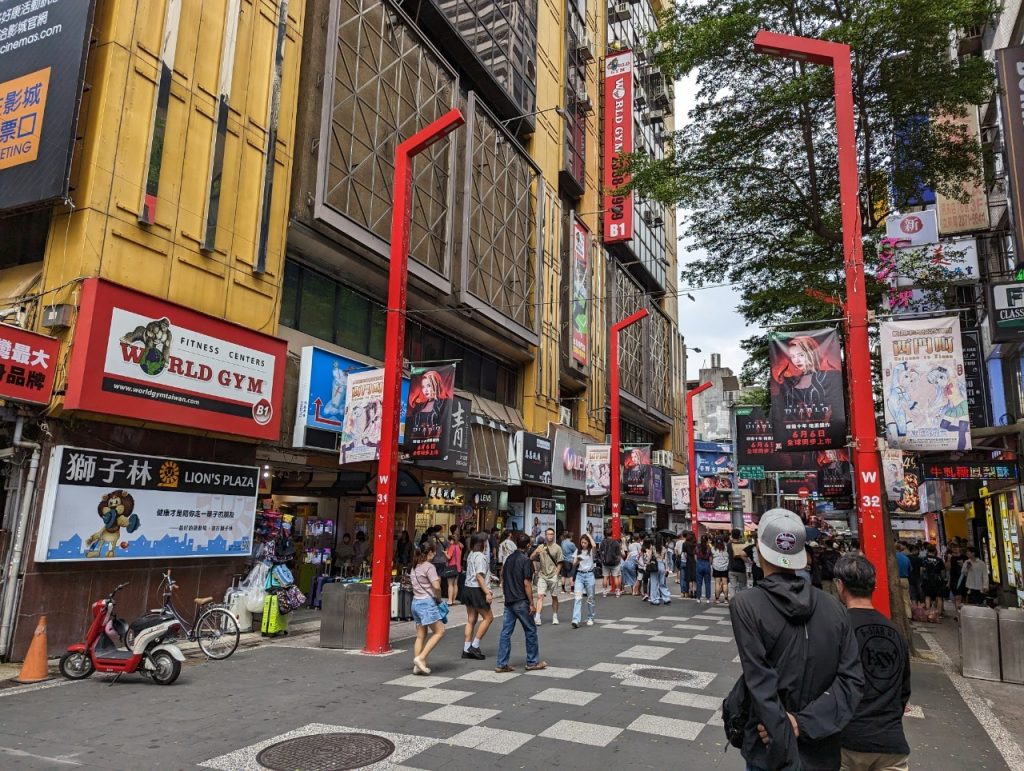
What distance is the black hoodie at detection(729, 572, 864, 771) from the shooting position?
3.01m

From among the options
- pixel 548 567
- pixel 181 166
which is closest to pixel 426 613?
pixel 548 567

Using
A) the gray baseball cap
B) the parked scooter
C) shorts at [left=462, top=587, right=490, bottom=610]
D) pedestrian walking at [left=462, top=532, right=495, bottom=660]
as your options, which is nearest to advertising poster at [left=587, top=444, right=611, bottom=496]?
pedestrian walking at [left=462, top=532, right=495, bottom=660]

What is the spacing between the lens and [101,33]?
Answer: 1123 centimetres

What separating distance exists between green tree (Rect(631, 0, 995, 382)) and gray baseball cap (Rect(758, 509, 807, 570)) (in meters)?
10.4

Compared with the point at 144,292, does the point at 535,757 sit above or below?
below

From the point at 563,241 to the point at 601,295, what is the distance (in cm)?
567

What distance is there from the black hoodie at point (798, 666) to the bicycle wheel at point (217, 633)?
363 inches

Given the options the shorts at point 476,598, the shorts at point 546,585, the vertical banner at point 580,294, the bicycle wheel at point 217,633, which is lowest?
the bicycle wheel at point 217,633

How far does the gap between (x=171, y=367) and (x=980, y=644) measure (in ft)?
44.0

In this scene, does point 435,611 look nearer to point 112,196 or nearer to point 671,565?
point 112,196

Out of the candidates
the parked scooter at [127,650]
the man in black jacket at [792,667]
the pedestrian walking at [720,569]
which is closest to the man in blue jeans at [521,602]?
the parked scooter at [127,650]

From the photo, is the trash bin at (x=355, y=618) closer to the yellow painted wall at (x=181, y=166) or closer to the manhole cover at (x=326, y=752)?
the manhole cover at (x=326, y=752)

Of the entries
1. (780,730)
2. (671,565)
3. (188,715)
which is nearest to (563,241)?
(671,565)

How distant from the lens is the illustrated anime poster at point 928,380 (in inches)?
454
